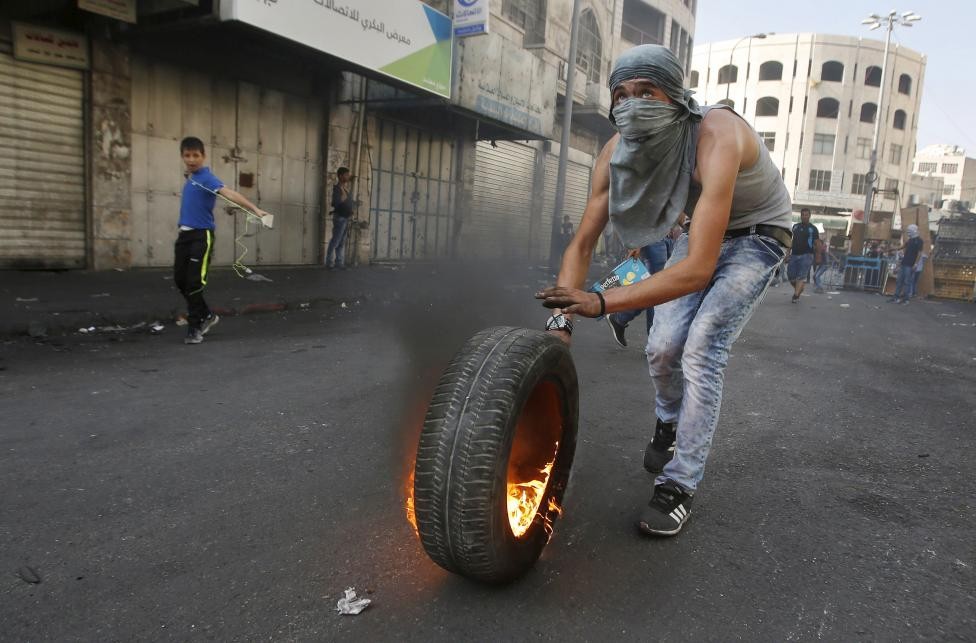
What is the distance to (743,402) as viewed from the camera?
4.35 m

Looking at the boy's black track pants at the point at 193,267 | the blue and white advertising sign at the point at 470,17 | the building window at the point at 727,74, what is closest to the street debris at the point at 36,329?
the boy's black track pants at the point at 193,267

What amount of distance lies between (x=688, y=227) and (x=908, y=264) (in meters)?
15.3

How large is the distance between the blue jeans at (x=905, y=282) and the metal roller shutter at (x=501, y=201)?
9.86 m

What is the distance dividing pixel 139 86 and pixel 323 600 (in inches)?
381

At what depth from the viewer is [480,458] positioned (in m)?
1.71

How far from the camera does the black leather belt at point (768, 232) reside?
250cm

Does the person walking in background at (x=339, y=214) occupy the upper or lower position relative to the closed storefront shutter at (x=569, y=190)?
lower

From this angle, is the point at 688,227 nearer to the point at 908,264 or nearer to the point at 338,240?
the point at 338,240

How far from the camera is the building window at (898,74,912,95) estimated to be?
50.9m

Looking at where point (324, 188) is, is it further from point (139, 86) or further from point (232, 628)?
point (232, 628)

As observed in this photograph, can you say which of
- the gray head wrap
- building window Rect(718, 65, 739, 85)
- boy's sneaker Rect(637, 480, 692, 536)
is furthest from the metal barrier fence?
building window Rect(718, 65, 739, 85)

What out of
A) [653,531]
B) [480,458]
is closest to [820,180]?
[653,531]

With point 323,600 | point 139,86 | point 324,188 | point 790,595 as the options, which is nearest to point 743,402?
point 790,595

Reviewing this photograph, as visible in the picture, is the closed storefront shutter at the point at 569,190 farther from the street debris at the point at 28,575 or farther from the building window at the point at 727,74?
the building window at the point at 727,74
